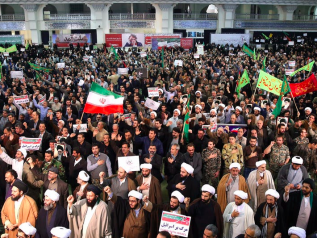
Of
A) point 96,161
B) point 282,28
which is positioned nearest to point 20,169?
point 96,161

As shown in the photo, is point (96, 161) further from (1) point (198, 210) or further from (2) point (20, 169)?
(1) point (198, 210)

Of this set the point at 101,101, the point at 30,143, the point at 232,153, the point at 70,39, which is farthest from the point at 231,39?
the point at 30,143

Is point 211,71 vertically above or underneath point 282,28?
underneath

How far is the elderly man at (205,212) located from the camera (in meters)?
4.79

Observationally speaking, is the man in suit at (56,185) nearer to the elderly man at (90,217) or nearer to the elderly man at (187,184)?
the elderly man at (90,217)

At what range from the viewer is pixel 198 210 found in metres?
4.84

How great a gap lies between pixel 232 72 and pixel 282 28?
75.4 feet

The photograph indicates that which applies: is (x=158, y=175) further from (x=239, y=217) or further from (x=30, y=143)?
(x=30, y=143)

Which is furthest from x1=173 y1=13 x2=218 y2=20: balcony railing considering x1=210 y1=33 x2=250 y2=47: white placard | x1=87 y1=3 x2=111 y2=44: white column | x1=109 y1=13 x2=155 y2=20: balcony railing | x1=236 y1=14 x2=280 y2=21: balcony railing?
x1=210 y1=33 x2=250 y2=47: white placard

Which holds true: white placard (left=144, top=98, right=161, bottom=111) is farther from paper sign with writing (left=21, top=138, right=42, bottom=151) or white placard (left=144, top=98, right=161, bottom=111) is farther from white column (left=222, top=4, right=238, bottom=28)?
white column (left=222, top=4, right=238, bottom=28)

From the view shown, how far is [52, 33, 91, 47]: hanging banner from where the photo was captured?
99.1 feet

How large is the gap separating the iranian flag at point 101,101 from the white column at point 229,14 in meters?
30.1

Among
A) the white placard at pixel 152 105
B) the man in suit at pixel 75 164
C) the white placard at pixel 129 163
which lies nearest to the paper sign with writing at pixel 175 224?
the white placard at pixel 129 163

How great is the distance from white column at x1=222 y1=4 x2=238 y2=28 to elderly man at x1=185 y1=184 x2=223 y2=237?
1294 inches
